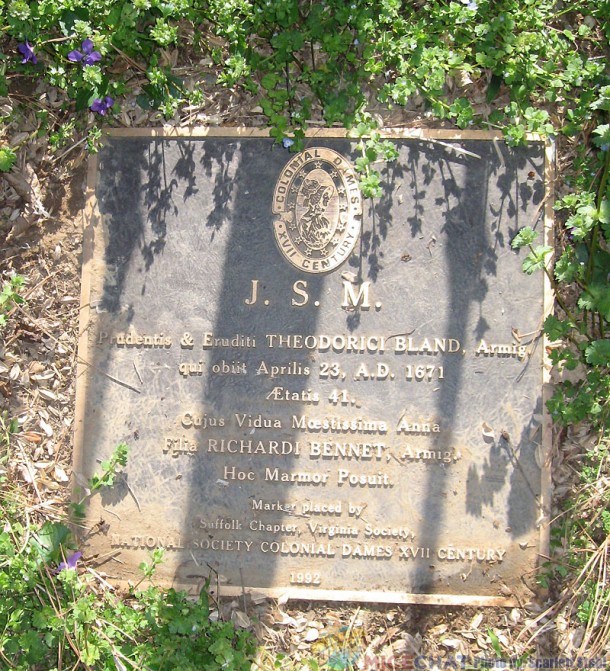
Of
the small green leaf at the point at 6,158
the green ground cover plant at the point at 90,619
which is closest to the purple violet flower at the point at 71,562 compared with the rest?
the green ground cover plant at the point at 90,619

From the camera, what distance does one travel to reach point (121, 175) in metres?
3.11

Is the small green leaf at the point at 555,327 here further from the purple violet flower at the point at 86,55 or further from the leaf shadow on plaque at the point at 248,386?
the purple violet flower at the point at 86,55

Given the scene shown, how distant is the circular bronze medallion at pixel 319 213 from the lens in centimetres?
298

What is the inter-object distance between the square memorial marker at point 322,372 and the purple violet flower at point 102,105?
16.1 inches

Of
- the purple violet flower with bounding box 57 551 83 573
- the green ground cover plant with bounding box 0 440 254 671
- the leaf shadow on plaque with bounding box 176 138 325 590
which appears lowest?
the green ground cover plant with bounding box 0 440 254 671

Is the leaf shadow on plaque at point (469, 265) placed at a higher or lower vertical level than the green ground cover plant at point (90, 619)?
higher

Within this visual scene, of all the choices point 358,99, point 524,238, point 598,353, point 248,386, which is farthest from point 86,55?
point 598,353

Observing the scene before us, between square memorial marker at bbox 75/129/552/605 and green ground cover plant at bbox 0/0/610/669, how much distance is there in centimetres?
15

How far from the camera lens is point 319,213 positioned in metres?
3.00

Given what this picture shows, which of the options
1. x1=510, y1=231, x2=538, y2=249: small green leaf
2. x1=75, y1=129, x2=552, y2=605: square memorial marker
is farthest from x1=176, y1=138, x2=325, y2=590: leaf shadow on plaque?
x1=510, y1=231, x2=538, y2=249: small green leaf

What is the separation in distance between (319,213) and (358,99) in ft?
1.96

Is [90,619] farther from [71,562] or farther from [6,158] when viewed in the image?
[6,158]

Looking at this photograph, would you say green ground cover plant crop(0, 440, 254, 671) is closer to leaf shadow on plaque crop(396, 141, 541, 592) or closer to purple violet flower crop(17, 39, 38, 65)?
leaf shadow on plaque crop(396, 141, 541, 592)

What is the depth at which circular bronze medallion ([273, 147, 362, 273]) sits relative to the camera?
9.78 ft
